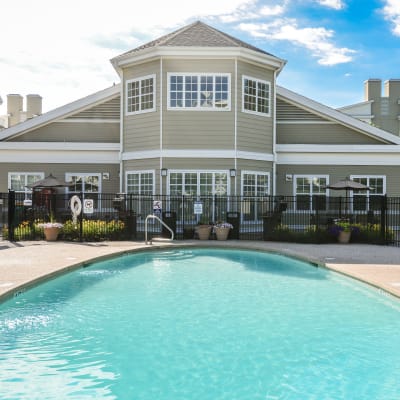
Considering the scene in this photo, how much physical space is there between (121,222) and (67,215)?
2.22 m

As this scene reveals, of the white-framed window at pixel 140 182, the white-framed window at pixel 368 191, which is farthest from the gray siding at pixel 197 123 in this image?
the white-framed window at pixel 368 191

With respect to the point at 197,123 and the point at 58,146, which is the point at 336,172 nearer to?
the point at 197,123

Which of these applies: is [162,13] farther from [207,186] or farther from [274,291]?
[274,291]

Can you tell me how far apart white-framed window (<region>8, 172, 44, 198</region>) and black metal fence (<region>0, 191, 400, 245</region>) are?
38 cm

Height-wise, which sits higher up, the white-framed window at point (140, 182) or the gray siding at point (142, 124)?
the gray siding at point (142, 124)

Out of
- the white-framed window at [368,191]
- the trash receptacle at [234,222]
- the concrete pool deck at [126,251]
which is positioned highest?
the white-framed window at [368,191]

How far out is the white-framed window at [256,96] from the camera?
16.8 m

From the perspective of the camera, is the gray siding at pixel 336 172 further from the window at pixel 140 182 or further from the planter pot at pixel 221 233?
the window at pixel 140 182

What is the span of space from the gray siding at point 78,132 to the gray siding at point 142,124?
152 centimetres

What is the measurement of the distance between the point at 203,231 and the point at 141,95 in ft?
19.7

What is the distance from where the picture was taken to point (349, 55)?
923 inches

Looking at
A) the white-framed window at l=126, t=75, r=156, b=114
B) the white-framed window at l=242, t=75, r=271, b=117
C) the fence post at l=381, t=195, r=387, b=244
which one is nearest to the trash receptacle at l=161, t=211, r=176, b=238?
the white-framed window at l=126, t=75, r=156, b=114

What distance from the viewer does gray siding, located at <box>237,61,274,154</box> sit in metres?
16.6

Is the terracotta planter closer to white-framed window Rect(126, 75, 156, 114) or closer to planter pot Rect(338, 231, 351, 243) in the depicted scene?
white-framed window Rect(126, 75, 156, 114)
